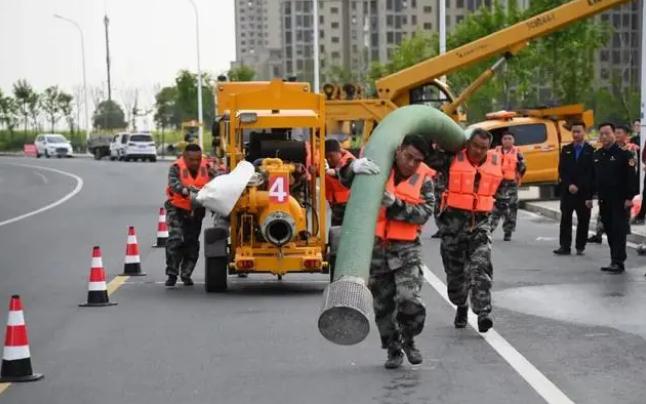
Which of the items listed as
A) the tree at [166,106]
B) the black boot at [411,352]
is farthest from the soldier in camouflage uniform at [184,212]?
the tree at [166,106]

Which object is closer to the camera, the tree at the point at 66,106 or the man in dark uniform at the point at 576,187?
the man in dark uniform at the point at 576,187

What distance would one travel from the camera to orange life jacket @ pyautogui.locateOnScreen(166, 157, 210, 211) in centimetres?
1681

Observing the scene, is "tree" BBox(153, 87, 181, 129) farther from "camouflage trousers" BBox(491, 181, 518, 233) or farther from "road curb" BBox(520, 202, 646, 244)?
"camouflage trousers" BBox(491, 181, 518, 233)

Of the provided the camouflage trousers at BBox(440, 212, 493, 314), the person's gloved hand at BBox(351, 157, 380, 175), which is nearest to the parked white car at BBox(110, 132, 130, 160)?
the camouflage trousers at BBox(440, 212, 493, 314)

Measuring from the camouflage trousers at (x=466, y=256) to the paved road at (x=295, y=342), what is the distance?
39 centimetres

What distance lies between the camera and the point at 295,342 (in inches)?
486

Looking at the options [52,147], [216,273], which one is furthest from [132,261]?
[52,147]

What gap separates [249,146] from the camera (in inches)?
679

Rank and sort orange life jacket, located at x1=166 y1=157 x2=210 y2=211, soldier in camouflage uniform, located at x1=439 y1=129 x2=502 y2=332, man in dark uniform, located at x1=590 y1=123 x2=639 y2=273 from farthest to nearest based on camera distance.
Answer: man in dark uniform, located at x1=590 y1=123 x2=639 y2=273 < orange life jacket, located at x1=166 y1=157 x2=210 y2=211 < soldier in camouflage uniform, located at x1=439 y1=129 x2=502 y2=332

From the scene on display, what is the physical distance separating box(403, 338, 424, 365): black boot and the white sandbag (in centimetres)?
496

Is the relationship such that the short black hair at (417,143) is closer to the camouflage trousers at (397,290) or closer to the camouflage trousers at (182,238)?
the camouflage trousers at (397,290)

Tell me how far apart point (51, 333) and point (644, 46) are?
15669mm

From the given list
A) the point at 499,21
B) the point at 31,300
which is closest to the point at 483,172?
the point at 31,300

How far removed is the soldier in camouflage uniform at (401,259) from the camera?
35.4 feet
